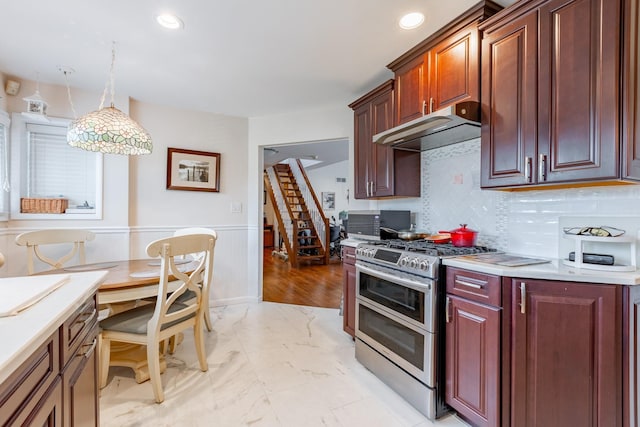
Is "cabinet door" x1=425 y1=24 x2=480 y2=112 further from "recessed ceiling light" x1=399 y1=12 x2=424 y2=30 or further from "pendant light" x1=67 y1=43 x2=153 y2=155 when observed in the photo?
"pendant light" x1=67 y1=43 x2=153 y2=155

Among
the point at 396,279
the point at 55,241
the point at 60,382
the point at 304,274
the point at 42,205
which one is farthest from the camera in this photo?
the point at 304,274

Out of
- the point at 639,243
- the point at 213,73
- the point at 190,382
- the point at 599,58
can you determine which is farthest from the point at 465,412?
the point at 213,73

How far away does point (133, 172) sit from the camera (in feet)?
10.6

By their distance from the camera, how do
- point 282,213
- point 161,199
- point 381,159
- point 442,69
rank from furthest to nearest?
point 282,213 → point 161,199 → point 381,159 → point 442,69

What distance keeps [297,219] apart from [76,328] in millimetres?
5741

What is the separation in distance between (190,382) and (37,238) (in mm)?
1794

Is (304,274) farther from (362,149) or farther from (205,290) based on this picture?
(205,290)

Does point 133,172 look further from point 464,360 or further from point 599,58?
point 599,58

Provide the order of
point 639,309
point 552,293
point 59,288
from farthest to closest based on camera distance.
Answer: point 552,293 → point 639,309 → point 59,288

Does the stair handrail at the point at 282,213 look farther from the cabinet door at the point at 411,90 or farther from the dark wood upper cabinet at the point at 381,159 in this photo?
the cabinet door at the point at 411,90

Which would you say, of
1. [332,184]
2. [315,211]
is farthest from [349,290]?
[332,184]

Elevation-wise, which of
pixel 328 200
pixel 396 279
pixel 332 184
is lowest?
pixel 396 279

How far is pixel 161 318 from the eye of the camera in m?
1.82

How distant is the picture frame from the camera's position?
11.1ft
